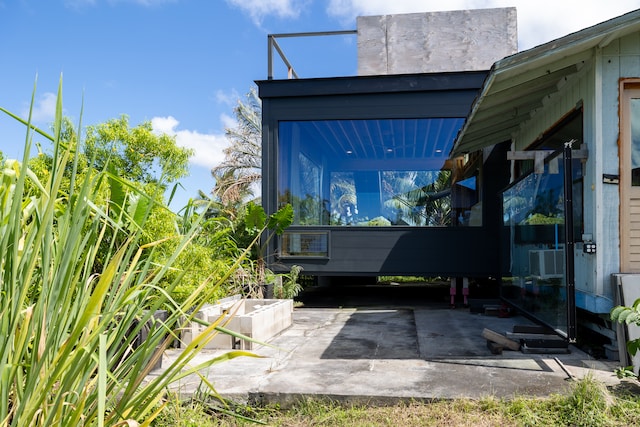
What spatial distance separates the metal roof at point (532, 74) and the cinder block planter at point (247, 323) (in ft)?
11.6

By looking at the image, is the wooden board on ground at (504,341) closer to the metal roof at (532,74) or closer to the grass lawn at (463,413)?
the grass lawn at (463,413)

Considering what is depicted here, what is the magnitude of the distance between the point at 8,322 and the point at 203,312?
4.42 m

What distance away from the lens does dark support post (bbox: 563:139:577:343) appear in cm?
451

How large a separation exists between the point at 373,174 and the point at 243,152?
1384 cm

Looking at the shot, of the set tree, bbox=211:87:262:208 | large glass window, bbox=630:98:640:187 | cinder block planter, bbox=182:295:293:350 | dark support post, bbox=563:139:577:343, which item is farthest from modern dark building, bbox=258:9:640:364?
tree, bbox=211:87:262:208

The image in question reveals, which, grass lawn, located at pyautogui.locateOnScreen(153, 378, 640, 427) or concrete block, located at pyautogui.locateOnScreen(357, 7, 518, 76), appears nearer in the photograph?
grass lawn, located at pyautogui.locateOnScreen(153, 378, 640, 427)

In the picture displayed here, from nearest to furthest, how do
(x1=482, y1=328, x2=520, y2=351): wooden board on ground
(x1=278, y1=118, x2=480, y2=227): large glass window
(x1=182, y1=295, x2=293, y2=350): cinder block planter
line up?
1. (x1=482, y1=328, x2=520, y2=351): wooden board on ground
2. (x1=182, y1=295, x2=293, y2=350): cinder block planter
3. (x1=278, y1=118, x2=480, y2=227): large glass window

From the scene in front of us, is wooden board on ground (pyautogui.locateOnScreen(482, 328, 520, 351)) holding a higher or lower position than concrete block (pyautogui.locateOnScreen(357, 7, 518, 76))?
lower

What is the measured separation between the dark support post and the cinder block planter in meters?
3.07

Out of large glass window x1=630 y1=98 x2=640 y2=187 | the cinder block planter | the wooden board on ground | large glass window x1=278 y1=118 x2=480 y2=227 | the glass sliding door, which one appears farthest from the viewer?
large glass window x1=278 y1=118 x2=480 y2=227

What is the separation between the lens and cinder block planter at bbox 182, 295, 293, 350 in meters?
5.54

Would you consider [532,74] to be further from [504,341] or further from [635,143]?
[504,341]

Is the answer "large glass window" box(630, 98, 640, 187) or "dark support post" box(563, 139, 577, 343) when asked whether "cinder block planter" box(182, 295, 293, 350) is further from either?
"large glass window" box(630, 98, 640, 187)

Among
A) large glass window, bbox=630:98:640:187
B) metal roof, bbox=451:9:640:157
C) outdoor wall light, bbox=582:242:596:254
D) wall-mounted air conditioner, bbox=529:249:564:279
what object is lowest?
wall-mounted air conditioner, bbox=529:249:564:279
